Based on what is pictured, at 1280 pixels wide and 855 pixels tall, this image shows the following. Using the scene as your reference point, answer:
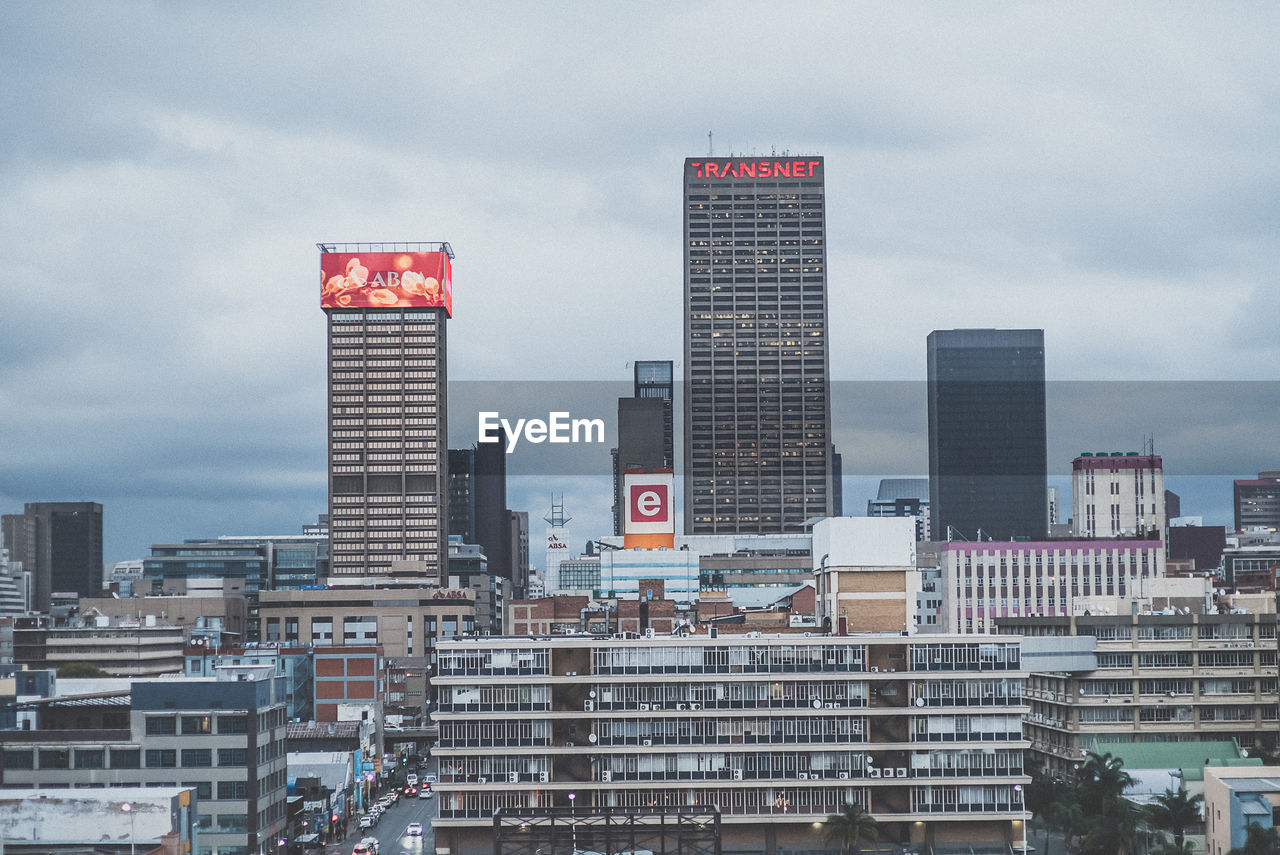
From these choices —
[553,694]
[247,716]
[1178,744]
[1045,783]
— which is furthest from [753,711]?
[1178,744]

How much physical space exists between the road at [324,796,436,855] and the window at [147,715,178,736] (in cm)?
2411

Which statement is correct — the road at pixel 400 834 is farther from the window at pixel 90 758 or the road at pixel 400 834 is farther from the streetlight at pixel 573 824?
the window at pixel 90 758

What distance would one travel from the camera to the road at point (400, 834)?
410 ft

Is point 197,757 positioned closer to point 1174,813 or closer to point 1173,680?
point 1174,813

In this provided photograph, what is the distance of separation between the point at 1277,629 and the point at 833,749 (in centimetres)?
4484

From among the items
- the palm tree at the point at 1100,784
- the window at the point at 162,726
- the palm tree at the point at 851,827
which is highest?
the window at the point at 162,726

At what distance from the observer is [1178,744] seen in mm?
130500

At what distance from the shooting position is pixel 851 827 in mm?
104062

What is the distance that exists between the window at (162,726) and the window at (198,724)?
2.60ft

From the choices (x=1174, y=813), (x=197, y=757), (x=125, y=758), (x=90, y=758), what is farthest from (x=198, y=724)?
(x=1174, y=813)

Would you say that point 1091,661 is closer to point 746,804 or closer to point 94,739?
point 746,804

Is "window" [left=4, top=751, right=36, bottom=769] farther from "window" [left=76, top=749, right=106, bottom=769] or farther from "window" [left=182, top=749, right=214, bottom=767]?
"window" [left=182, top=749, right=214, bottom=767]

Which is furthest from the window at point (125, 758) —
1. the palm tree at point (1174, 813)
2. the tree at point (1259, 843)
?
the tree at point (1259, 843)

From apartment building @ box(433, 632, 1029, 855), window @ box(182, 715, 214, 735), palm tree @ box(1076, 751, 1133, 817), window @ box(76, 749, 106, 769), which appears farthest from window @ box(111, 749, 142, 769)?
palm tree @ box(1076, 751, 1133, 817)
